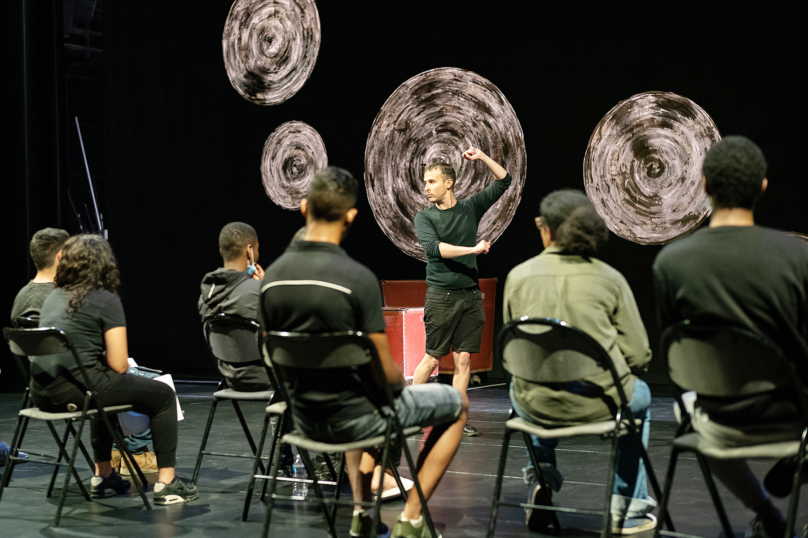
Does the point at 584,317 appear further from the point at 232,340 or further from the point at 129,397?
the point at 129,397

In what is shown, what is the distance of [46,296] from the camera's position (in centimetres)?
404

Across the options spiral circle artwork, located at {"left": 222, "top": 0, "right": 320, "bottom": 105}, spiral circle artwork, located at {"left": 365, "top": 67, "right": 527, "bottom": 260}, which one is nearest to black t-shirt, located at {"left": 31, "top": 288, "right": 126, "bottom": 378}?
spiral circle artwork, located at {"left": 365, "top": 67, "right": 527, "bottom": 260}

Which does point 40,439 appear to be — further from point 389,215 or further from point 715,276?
point 715,276

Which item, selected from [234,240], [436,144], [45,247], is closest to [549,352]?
[234,240]

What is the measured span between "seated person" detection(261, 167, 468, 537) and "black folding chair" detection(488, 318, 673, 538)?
0.33 metres

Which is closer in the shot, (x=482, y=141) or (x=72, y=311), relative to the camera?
(x=72, y=311)

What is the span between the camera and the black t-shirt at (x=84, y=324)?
134 inches

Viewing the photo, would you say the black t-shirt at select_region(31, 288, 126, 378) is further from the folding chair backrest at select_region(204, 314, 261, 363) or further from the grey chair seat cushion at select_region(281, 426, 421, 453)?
the grey chair seat cushion at select_region(281, 426, 421, 453)

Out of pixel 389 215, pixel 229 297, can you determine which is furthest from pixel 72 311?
pixel 389 215

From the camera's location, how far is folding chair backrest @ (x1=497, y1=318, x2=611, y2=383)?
8.00ft

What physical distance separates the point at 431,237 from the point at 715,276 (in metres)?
2.86

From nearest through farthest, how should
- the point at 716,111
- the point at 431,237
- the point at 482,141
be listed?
the point at 431,237 → the point at 716,111 → the point at 482,141

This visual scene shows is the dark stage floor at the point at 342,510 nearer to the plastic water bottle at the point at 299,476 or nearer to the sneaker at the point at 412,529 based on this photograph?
the plastic water bottle at the point at 299,476

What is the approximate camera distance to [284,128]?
8164 mm
